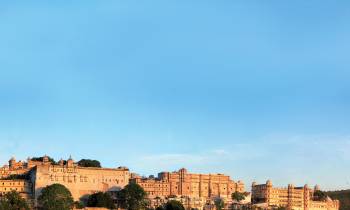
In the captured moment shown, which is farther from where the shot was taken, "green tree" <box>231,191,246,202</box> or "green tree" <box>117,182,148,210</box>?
"green tree" <box>231,191,246,202</box>

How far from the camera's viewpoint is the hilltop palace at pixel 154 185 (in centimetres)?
7881

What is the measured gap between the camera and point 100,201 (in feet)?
249

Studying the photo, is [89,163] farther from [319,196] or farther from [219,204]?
[319,196]

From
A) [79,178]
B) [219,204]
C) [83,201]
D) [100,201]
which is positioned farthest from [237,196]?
[79,178]

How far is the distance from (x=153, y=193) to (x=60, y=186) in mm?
19251

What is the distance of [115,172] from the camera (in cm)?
8538

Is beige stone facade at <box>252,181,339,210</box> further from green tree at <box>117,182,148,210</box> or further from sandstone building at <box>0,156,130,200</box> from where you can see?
green tree at <box>117,182,148,210</box>

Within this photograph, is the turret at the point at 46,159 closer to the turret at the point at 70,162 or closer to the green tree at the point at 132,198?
the turret at the point at 70,162

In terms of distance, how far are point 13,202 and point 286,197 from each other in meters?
45.7

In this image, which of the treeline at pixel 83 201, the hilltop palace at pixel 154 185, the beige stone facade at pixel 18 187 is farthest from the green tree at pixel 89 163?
the beige stone facade at pixel 18 187

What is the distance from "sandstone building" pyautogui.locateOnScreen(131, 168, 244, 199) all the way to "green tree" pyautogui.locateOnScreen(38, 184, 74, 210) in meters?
17.8

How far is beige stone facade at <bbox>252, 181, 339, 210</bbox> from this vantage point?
95.9 m

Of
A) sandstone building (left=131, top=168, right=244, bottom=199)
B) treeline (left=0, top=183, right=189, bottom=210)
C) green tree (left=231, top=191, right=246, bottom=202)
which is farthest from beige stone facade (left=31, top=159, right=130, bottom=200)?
green tree (left=231, top=191, right=246, bottom=202)

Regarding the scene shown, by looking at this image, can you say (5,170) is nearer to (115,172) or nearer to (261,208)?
(115,172)
